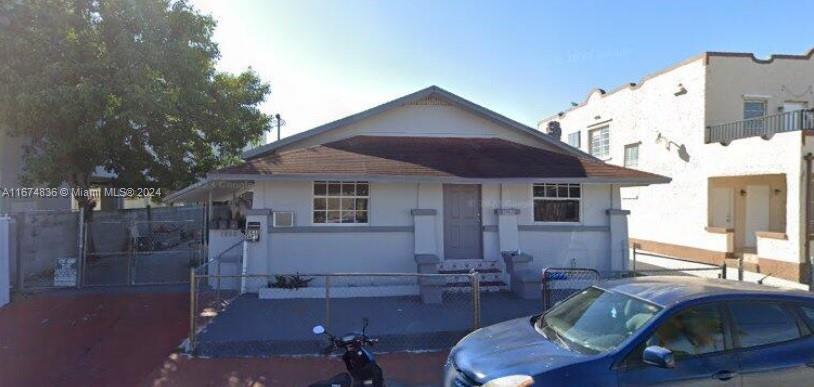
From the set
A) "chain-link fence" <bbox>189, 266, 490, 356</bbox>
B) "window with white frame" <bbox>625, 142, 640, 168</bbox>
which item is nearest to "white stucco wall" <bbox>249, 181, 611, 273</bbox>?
"chain-link fence" <bbox>189, 266, 490, 356</bbox>

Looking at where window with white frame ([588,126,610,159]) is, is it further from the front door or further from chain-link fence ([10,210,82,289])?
chain-link fence ([10,210,82,289])

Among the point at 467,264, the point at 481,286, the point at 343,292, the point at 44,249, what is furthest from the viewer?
the point at 44,249

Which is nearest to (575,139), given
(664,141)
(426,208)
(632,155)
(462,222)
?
(632,155)

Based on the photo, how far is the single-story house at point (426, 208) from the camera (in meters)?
10.5

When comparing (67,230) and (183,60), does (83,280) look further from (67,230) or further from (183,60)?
(183,60)

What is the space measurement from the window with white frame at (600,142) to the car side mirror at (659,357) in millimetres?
20120

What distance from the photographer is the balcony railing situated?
538 inches

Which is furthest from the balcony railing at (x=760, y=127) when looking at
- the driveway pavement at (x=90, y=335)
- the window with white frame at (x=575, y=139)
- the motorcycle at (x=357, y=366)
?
the driveway pavement at (x=90, y=335)

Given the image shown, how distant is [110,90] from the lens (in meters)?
11.8

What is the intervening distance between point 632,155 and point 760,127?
549cm

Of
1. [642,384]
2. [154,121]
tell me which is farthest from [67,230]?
[642,384]

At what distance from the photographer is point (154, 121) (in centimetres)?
1292

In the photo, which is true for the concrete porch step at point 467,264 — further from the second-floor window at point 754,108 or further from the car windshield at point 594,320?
the second-floor window at point 754,108

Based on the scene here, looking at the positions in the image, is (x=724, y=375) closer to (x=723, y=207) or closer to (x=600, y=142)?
(x=723, y=207)
